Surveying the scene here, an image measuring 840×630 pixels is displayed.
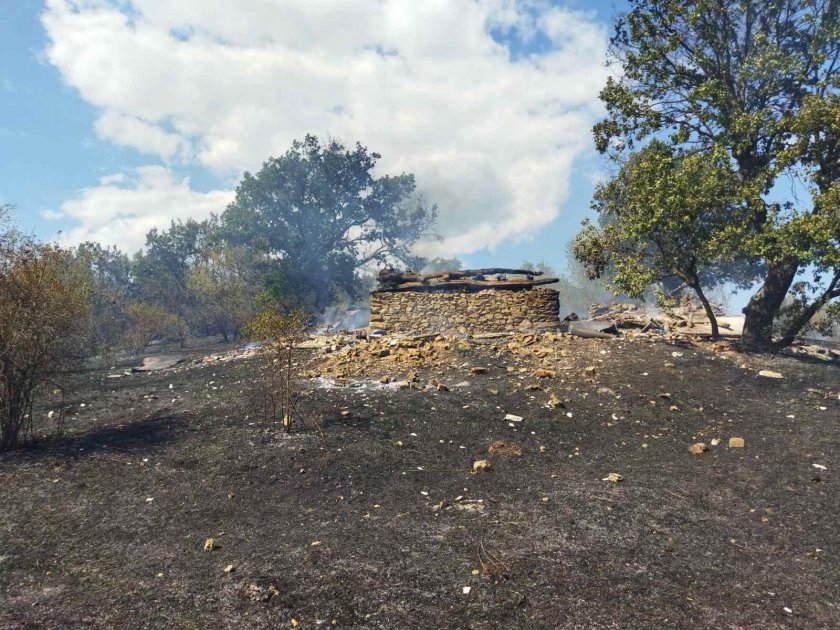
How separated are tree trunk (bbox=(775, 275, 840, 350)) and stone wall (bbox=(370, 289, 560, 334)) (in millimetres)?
6258

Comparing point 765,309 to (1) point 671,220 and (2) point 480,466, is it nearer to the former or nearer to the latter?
(1) point 671,220

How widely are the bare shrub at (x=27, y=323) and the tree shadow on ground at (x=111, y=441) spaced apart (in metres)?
0.48

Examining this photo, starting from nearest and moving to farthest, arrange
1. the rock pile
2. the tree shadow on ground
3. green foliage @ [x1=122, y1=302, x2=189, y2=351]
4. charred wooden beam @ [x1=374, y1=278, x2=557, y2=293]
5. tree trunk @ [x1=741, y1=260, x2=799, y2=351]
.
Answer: the tree shadow on ground < the rock pile < tree trunk @ [x1=741, y1=260, x2=799, y2=351] < charred wooden beam @ [x1=374, y1=278, x2=557, y2=293] < green foliage @ [x1=122, y1=302, x2=189, y2=351]

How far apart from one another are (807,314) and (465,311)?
9.33 m

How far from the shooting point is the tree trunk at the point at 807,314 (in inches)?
512

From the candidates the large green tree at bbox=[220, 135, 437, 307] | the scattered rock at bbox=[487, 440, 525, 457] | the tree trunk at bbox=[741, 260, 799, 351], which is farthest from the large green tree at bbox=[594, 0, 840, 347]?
the large green tree at bbox=[220, 135, 437, 307]

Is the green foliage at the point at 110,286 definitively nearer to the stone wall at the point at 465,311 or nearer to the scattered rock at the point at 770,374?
the stone wall at the point at 465,311

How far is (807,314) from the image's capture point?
44.7ft

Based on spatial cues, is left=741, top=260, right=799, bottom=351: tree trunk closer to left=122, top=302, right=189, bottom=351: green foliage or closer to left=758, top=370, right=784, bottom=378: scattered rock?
left=758, top=370, right=784, bottom=378: scattered rock

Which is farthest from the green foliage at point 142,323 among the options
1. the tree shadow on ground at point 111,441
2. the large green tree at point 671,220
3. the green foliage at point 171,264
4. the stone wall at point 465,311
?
the large green tree at point 671,220

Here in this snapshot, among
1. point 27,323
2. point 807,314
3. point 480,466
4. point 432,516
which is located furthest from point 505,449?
point 807,314

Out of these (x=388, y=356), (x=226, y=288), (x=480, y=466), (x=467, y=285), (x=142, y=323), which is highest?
(x=226, y=288)

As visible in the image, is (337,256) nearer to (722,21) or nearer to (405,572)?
(722,21)

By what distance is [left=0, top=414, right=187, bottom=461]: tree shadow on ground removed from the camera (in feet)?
23.9
